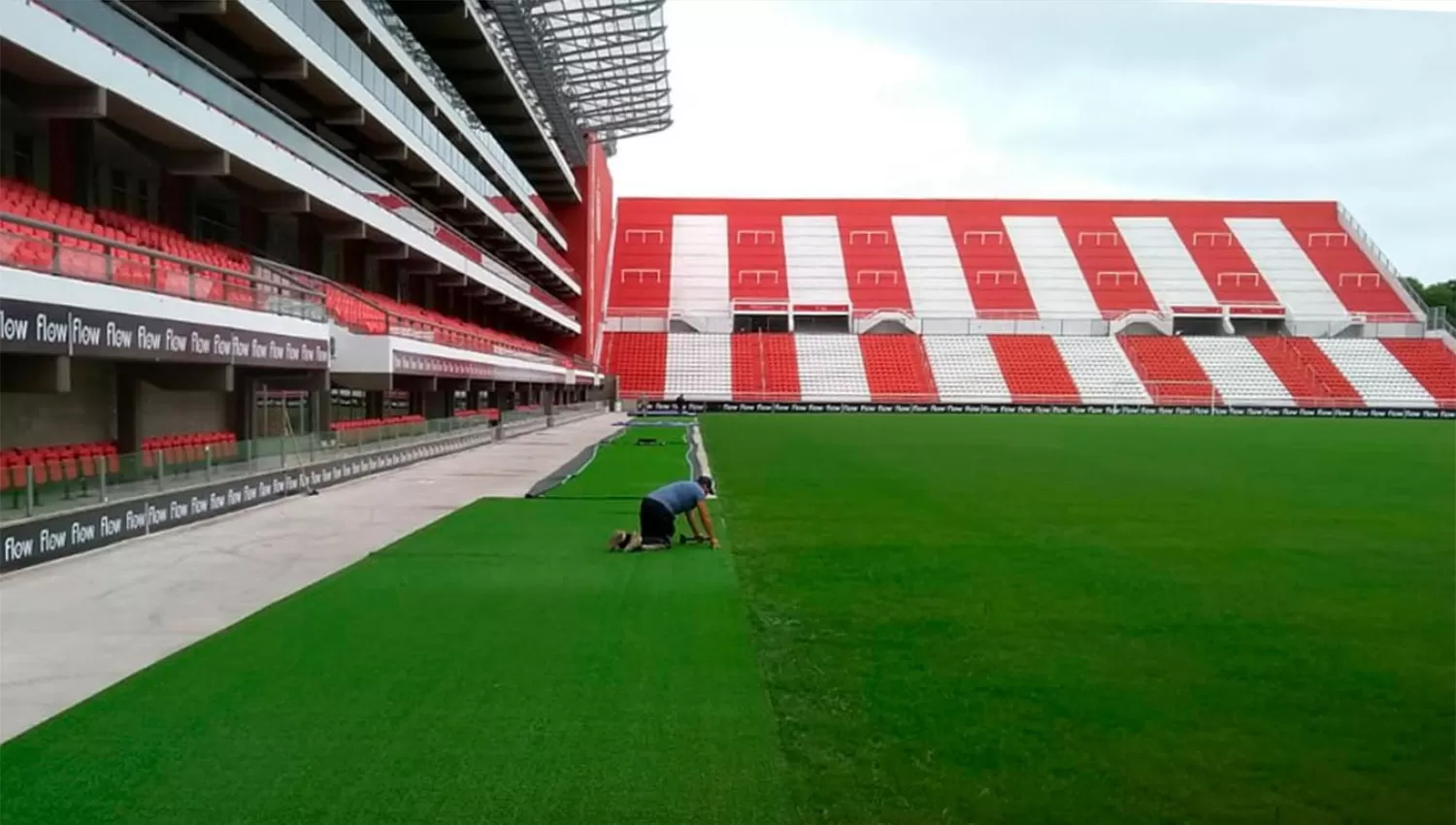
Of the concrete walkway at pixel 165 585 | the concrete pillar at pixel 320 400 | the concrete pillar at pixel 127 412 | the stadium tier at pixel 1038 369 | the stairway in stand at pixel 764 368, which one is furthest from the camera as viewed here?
the stairway in stand at pixel 764 368

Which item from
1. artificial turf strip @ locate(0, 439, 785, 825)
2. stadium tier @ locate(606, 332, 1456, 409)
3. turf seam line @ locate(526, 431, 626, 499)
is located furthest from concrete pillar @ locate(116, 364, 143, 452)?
stadium tier @ locate(606, 332, 1456, 409)

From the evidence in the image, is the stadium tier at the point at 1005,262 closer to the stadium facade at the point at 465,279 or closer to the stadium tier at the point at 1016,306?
the stadium tier at the point at 1016,306

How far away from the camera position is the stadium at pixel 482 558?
4.66 metres

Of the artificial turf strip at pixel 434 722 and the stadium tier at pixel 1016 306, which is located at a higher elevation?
the stadium tier at pixel 1016 306

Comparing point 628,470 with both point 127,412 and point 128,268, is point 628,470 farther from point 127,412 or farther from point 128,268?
point 128,268

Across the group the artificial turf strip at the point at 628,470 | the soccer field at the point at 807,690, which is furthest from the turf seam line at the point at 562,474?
the soccer field at the point at 807,690

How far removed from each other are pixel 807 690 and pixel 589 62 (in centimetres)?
4007

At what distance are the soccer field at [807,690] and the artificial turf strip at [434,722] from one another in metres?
0.02

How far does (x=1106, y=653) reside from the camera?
673cm

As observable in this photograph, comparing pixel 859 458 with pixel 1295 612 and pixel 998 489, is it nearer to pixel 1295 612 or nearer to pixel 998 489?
pixel 998 489

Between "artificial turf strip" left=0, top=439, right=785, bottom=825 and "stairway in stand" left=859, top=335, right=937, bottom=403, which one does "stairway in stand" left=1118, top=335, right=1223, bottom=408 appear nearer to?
"stairway in stand" left=859, top=335, right=937, bottom=403

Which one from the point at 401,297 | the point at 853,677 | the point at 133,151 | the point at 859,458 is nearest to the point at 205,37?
the point at 133,151

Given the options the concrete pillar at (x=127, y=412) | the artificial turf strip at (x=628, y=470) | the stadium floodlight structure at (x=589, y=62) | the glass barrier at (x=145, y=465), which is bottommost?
the artificial turf strip at (x=628, y=470)

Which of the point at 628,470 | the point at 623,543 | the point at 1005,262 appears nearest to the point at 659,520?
the point at 623,543
